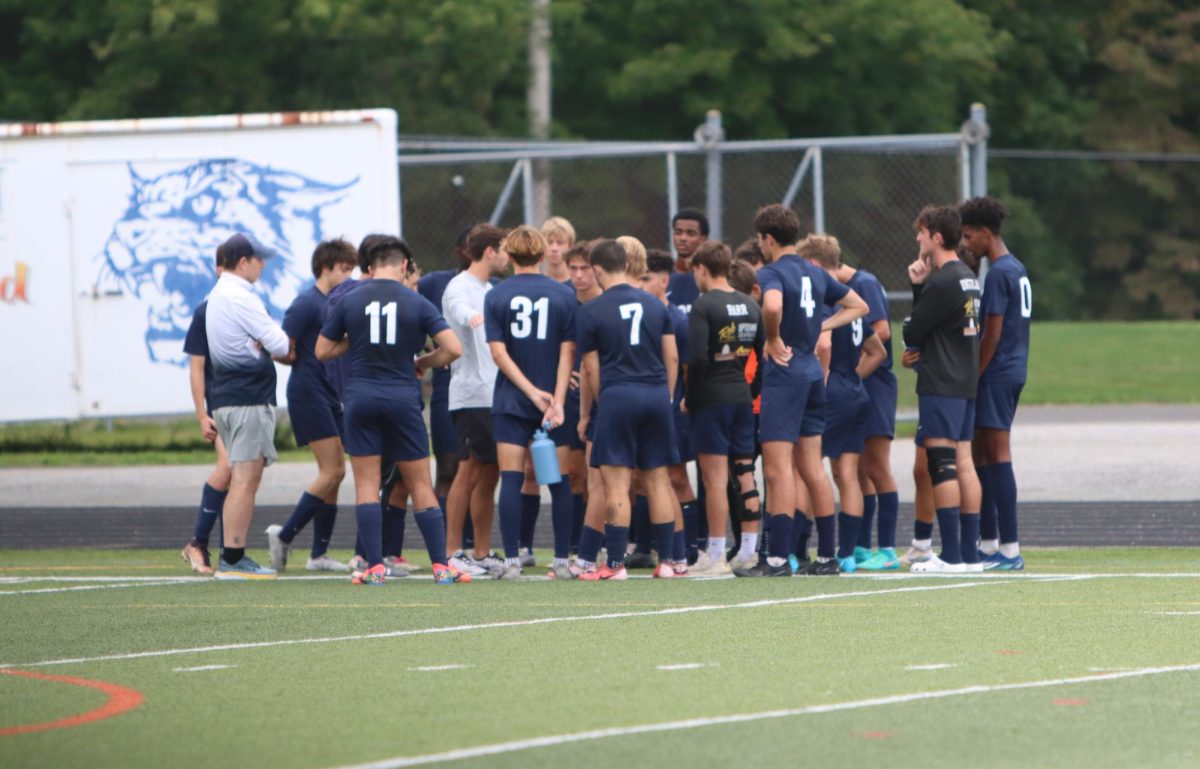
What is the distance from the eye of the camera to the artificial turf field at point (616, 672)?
246 inches

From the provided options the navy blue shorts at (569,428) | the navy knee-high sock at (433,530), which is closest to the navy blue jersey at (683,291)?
the navy blue shorts at (569,428)

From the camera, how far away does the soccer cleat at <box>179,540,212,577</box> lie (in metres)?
11.9

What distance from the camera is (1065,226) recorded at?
40344 millimetres

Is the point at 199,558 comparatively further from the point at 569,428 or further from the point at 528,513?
the point at 569,428

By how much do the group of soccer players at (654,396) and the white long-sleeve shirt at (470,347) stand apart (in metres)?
0.01

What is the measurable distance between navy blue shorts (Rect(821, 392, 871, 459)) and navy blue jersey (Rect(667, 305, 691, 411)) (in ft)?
2.92

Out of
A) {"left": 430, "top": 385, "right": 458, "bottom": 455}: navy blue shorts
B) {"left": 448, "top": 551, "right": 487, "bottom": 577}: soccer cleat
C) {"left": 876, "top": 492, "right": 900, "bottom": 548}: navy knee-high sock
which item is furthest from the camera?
{"left": 430, "top": 385, "right": 458, "bottom": 455}: navy blue shorts

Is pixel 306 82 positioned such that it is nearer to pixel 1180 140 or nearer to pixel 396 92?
pixel 396 92

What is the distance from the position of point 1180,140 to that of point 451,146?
1056 inches

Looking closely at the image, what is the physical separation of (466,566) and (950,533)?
2.76m

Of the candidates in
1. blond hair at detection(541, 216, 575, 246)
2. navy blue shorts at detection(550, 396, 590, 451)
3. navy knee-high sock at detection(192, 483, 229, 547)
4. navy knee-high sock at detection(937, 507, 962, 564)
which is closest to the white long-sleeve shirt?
navy blue shorts at detection(550, 396, 590, 451)

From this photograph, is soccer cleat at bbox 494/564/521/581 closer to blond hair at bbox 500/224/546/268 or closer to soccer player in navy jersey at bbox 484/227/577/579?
soccer player in navy jersey at bbox 484/227/577/579

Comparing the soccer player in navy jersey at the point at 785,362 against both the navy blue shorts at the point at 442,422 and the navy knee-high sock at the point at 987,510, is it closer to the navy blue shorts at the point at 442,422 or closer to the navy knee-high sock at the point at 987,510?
the navy knee-high sock at the point at 987,510

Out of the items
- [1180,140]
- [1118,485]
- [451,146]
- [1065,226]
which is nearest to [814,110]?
[1065,226]
